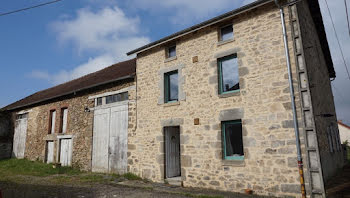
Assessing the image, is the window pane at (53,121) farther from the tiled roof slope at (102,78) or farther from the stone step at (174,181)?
the stone step at (174,181)

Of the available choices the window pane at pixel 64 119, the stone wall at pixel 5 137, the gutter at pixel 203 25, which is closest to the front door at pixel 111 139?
the gutter at pixel 203 25

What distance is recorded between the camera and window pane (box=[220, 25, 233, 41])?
783cm

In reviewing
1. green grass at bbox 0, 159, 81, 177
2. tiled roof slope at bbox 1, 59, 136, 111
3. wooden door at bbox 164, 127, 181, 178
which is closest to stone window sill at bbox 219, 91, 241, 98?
wooden door at bbox 164, 127, 181, 178

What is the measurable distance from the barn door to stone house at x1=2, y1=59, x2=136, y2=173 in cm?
16

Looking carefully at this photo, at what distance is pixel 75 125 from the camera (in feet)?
40.2

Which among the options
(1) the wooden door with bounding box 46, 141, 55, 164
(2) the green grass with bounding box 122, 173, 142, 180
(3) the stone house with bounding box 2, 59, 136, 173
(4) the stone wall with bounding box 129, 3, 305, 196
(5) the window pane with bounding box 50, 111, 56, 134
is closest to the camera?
(4) the stone wall with bounding box 129, 3, 305, 196

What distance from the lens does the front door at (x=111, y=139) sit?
10152 millimetres

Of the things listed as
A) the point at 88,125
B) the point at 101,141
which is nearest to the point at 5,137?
the point at 88,125

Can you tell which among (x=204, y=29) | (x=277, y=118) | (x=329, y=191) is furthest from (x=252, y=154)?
(x=204, y=29)

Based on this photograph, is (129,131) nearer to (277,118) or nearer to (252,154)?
(252,154)

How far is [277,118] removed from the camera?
250 inches

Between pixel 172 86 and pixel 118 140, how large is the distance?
348 centimetres

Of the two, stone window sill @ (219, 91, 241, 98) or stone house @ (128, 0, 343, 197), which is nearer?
stone house @ (128, 0, 343, 197)

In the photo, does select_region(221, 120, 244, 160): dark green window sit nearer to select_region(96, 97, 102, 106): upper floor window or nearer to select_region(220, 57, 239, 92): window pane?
select_region(220, 57, 239, 92): window pane
